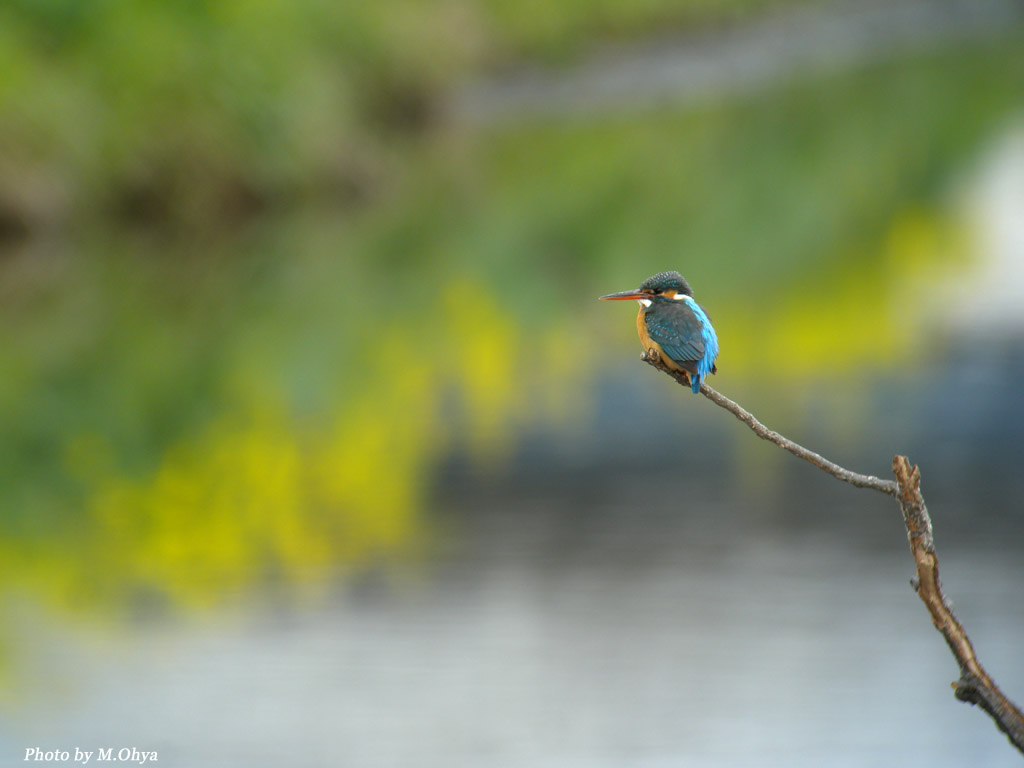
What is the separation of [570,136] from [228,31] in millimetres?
11790

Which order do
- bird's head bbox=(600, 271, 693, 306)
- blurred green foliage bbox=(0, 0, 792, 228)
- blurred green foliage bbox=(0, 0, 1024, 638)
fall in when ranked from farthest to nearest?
blurred green foliage bbox=(0, 0, 792, 228) → blurred green foliage bbox=(0, 0, 1024, 638) → bird's head bbox=(600, 271, 693, 306)

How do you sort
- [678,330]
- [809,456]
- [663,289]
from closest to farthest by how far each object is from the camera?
1. [809,456]
2. [678,330]
3. [663,289]

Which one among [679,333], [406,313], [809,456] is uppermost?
[406,313]

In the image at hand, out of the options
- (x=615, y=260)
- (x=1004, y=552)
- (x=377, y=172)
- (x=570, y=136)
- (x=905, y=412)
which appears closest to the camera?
(x=1004, y=552)

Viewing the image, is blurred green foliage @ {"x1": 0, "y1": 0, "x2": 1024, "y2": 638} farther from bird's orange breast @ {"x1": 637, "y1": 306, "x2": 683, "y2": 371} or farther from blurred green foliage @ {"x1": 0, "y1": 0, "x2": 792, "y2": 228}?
bird's orange breast @ {"x1": 637, "y1": 306, "x2": 683, "y2": 371}

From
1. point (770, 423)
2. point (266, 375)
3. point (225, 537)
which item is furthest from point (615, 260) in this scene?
point (225, 537)

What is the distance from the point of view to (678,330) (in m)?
4.58

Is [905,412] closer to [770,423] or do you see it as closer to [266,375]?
[770,423]

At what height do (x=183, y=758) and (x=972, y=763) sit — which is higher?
(x=183, y=758)

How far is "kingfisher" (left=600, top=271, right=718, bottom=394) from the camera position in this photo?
179 inches

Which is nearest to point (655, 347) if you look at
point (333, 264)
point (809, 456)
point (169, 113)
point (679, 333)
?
point (679, 333)

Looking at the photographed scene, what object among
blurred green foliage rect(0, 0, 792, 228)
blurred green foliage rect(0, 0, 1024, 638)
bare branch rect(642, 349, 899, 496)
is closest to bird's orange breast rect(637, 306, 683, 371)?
bare branch rect(642, 349, 899, 496)

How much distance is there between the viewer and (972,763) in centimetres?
Answer: 998

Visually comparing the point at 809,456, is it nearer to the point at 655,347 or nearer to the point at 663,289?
the point at 655,347
